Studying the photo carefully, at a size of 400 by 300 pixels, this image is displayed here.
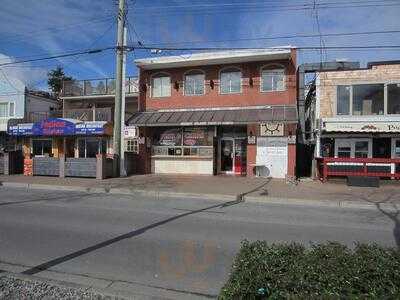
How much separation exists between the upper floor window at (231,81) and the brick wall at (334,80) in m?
4.53

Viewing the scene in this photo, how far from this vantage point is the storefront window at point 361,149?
23922 millimetres

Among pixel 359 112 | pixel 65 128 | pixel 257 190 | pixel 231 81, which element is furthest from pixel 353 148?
pixel 65 128

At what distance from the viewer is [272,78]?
25422 millimetres

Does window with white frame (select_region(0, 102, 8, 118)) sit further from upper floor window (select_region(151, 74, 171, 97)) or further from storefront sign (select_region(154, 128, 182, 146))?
storefront sign (select_region(154, 128, 182, 146))

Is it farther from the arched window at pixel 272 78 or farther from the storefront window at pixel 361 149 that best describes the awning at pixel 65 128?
the storefront window at pixel 361 149

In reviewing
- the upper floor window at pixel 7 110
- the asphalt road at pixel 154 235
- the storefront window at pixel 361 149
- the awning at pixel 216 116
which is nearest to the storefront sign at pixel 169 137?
the awning at pixel 216 116

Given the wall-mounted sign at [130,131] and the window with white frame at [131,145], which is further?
the window with white frame at [131,145]

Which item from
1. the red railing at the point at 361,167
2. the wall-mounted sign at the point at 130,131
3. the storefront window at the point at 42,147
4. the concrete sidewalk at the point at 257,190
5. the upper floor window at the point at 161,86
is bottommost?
the concrete sidewalk at the point at 257,190

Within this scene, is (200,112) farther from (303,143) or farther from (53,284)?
(53,284)

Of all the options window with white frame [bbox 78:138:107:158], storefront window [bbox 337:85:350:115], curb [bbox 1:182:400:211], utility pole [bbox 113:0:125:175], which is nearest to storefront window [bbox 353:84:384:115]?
storefront window [bbox 337:85:350:115]

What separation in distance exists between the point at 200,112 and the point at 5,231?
58.8 feet

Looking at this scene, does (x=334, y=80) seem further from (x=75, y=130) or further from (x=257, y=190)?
(x=75, y=130)

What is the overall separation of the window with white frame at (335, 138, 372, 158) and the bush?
20.4 meters

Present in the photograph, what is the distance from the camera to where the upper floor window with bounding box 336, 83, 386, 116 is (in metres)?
23.3
